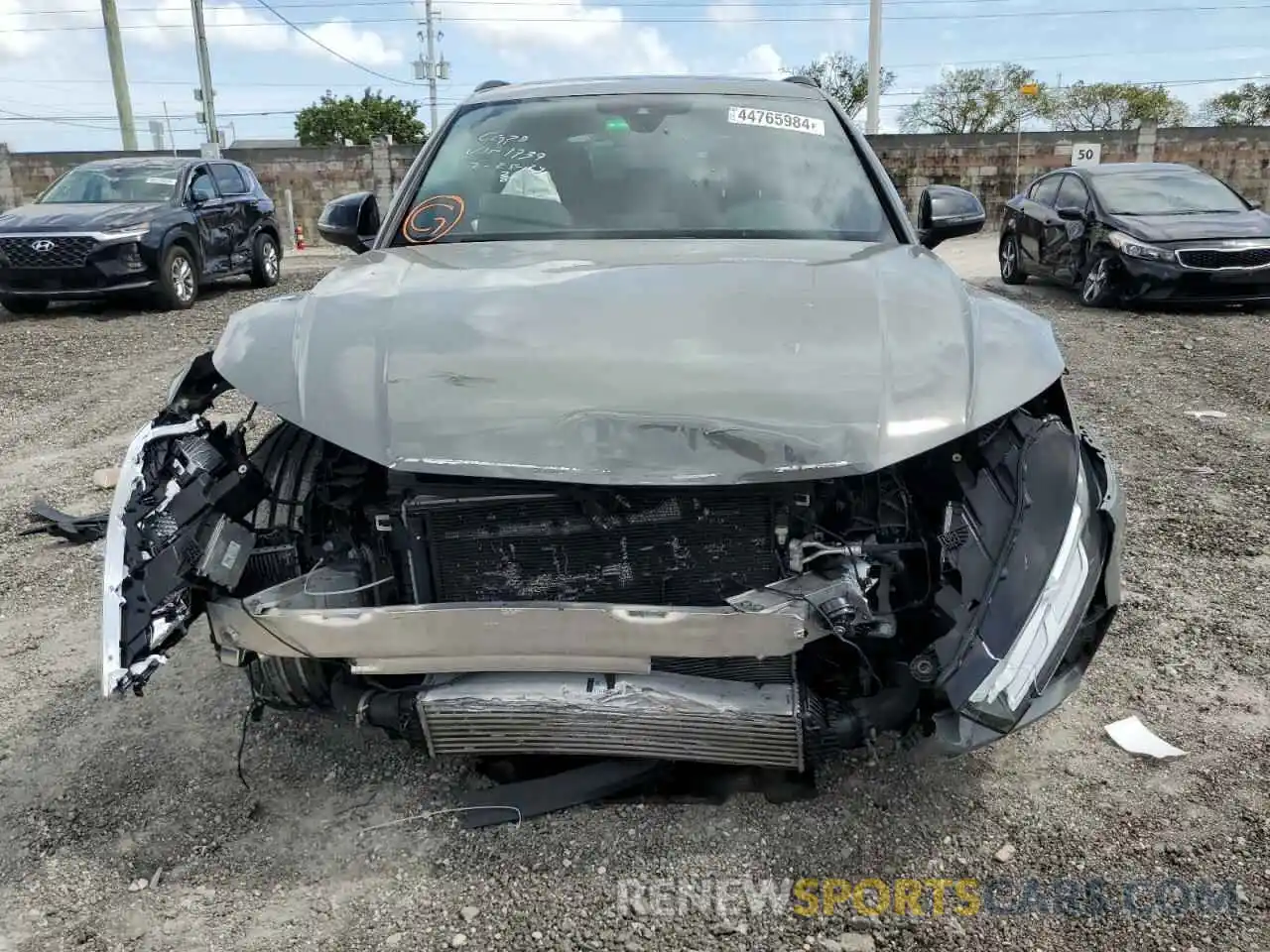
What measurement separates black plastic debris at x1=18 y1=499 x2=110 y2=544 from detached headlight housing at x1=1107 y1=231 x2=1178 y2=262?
894cm

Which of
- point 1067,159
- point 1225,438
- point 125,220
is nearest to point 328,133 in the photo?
point 1067,159

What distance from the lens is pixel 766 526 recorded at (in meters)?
2.30

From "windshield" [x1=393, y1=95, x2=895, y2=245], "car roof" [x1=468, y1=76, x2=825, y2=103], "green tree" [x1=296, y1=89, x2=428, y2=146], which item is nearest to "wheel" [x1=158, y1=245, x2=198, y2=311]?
"car roof" [x1=468, y1=76, x2=825, y2=103]

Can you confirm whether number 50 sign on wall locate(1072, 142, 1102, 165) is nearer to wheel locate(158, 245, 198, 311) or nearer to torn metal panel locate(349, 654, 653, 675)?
wheel locate(158, 245, 198, 311)

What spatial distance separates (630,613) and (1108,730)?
1.63 metres

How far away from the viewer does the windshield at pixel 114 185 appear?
11.3 m

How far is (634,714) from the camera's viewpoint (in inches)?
89.7

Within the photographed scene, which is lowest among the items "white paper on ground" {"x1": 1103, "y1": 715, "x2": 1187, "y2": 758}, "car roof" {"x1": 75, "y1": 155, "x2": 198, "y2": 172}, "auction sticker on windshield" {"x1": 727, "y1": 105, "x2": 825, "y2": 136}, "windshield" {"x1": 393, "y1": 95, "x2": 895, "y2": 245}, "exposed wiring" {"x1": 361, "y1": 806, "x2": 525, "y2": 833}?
"white paper on ground" {"x1": 1103, "y1": 715, "x2": 1187, "y2": 758}

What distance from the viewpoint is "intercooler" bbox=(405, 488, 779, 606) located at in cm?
231

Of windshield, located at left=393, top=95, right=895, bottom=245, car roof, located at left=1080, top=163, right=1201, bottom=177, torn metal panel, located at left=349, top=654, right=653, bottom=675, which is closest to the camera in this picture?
torn metal panel, located at left=349, top=654, right=653, bottom=675

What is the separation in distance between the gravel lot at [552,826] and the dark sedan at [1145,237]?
21.6 ft

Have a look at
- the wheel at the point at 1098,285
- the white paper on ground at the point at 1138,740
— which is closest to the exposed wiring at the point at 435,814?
the white paper on ground at the point at 1138,740

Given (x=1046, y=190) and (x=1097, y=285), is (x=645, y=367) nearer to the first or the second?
(x=1097, y=285)

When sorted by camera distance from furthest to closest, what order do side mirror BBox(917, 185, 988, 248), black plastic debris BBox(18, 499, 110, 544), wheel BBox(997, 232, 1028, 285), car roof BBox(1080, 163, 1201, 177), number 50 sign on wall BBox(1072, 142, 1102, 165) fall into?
1. number 50 sign on wall BBox(1072, 142, 1102, 165)
2. wheel BBox(997, 232, 1028, 285)
3. car roof BBox(1080, 163, 1201, 177)
4. black plastic debris BBox(18, 499, 110, 544)
5. side mirror BBox(917, 185, 988, 248)
